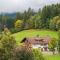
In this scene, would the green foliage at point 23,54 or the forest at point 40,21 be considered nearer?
the green foliage at point 23,54

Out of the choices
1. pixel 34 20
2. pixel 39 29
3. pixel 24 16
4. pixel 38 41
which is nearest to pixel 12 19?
pixel 24 16

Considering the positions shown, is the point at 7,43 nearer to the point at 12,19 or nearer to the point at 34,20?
the point at 34,20

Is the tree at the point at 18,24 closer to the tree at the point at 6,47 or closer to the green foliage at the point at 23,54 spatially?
the tree at the point at 6,47

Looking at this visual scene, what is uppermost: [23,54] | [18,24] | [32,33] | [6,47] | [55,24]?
[6,47]

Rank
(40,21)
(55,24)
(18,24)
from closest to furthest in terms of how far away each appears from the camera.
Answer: (55,24) → (40,21) → (18,24)

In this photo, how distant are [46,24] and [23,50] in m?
76.6

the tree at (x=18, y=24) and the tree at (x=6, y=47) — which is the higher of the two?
the tree at (x=6, y=47)

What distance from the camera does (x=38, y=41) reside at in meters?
74.7

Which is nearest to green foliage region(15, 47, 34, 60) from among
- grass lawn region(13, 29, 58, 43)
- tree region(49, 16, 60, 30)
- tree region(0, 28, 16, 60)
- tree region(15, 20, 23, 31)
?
tree region(0, 28, 16, 60)

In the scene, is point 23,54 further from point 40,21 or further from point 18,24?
point 18,24

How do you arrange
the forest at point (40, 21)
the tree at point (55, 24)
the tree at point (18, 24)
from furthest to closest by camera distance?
1. the tree at point (18, 24)
2. the forest at point (40, 21)
3. the tree at point (55, 24)

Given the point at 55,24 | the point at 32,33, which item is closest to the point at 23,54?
the point at 32,33

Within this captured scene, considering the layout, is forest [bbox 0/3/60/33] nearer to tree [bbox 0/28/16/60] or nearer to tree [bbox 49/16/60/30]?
tree [bbox 49/16/60/30]

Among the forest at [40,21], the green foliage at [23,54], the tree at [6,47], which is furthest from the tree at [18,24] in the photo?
the green foliage at [23,54]
